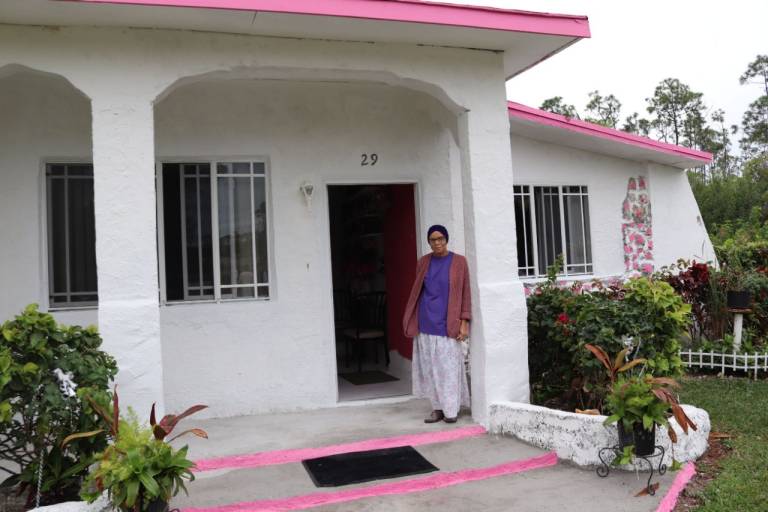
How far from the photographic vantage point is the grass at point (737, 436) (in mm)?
4039

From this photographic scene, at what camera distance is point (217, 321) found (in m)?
5.96

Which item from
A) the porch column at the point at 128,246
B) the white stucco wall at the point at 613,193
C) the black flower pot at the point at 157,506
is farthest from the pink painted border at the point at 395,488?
the white stucco wall at the point at 613,193

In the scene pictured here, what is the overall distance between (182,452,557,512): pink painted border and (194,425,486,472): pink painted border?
0.62 m

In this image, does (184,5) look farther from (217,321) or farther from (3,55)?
(217,321)

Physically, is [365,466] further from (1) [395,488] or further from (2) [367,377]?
(2) [367,377]

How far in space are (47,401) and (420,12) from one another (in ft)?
11.6

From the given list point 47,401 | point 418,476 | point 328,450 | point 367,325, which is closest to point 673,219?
point 367,325

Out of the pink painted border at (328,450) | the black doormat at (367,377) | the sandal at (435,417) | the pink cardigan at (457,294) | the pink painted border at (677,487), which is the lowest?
the pink painted border at (677,487)

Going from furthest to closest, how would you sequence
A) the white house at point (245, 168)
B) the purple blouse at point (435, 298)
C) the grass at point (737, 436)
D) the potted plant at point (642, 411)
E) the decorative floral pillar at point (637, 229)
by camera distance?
the decorative floral pillar at point (637, 229) → the purple blouse at point (435, 298) → the white house at point (245, 168) → the potted plant at point (642, 411) → the grass at point (737, 436)

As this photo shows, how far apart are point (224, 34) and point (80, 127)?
1.88 m

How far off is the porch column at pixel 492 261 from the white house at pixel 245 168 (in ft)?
0.06

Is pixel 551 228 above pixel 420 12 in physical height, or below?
below

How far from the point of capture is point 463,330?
5.48m

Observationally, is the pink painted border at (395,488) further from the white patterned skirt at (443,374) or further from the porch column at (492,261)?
the white patterned skirt at (443,374)
